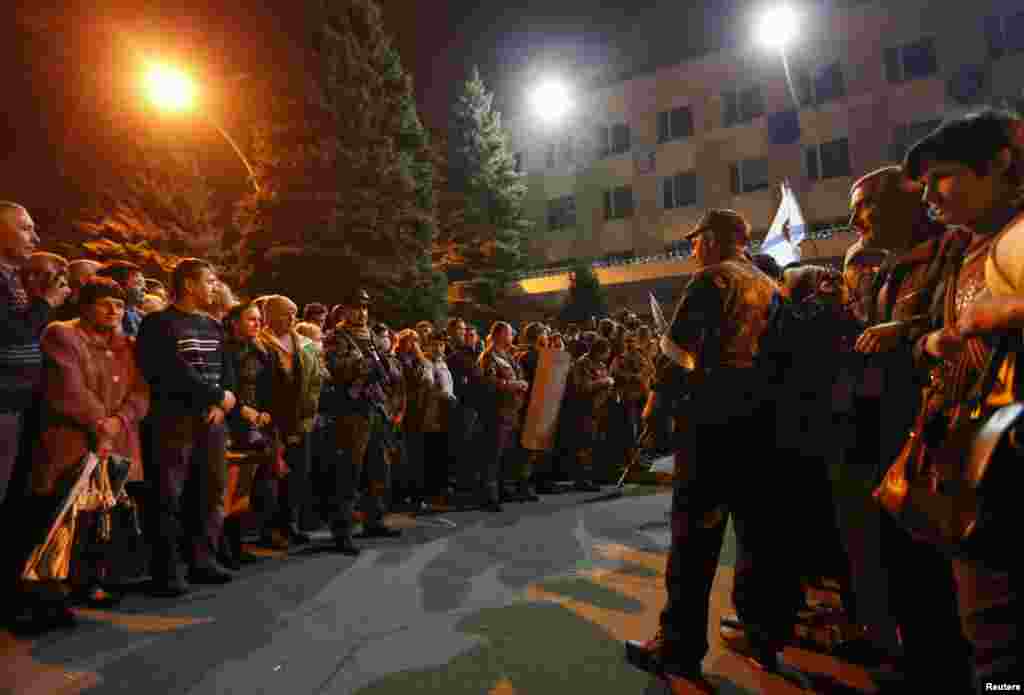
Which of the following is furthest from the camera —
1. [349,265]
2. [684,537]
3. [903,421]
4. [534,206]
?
[534,206]

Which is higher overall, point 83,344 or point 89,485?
point 83,344

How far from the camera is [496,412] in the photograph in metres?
7.94

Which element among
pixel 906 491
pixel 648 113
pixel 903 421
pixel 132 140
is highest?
pixel 648 113

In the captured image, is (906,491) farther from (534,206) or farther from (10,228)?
(534,206)

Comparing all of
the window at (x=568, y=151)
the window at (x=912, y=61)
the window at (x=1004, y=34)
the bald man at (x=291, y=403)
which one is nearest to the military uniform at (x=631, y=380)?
the bald man at (x=291, y=403)

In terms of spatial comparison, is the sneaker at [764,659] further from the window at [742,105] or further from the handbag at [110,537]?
the window at [742,105]

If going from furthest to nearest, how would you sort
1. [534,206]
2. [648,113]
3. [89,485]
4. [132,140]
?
1. [534,206]
2. [648,113]
3. [132,140]
4. [89,485]

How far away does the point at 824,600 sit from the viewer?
415 cm

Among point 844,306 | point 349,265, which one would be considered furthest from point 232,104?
point 844,306

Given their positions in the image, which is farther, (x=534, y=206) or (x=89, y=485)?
(x=534, y=206)

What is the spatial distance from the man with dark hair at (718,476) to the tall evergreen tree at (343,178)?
824 inches

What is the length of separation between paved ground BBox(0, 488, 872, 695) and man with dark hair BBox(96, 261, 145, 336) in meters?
2.33

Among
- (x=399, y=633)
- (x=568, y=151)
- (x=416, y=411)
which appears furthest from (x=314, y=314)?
(x=568, y=151)

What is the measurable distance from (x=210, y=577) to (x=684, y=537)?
3672 mm
